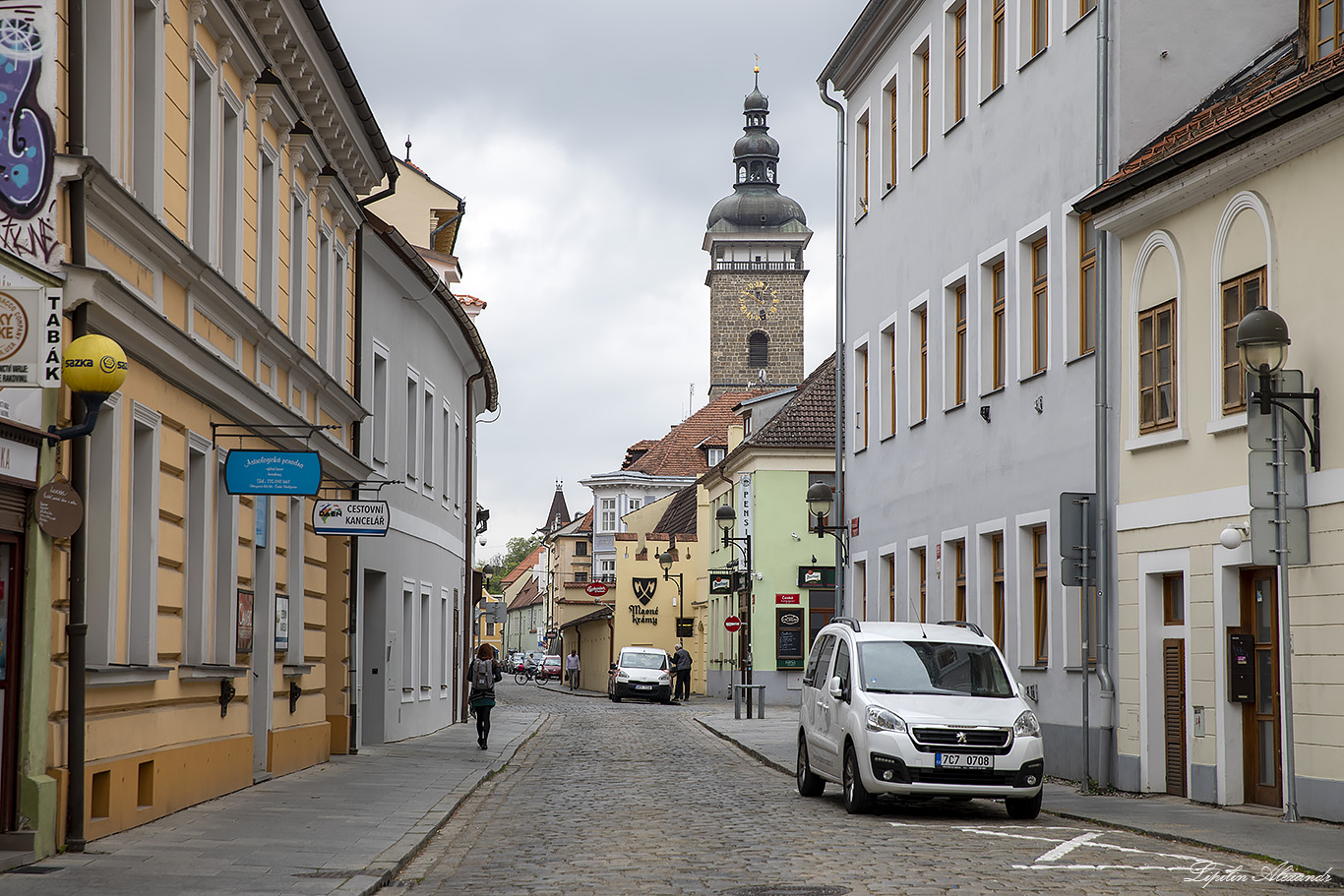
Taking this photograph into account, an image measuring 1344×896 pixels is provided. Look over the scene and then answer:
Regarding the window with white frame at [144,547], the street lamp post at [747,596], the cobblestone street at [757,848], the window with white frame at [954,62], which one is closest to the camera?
the cobblestone street at [757,848]

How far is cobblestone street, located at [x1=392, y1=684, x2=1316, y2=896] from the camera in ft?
37.1

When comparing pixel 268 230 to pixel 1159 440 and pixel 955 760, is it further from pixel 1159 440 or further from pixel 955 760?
pixel 1159 440

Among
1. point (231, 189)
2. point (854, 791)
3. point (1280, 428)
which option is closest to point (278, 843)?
point (854, 791)

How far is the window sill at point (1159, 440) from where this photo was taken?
18203 millimetres

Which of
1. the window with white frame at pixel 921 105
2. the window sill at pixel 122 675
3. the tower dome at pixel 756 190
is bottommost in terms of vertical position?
the window sill at pixel 122 675

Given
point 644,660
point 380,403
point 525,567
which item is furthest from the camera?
point 525,567

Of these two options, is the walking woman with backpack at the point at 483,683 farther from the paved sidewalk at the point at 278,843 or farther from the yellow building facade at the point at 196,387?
the paved sidewalk at the point at 278,843

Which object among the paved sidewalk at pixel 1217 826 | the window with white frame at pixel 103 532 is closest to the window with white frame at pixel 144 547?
the window with white frame at pixel 103 532

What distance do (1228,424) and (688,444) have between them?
89.9 m

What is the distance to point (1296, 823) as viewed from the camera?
15203mm

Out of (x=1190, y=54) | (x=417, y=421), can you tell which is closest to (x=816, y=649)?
(x=1190, y=54)

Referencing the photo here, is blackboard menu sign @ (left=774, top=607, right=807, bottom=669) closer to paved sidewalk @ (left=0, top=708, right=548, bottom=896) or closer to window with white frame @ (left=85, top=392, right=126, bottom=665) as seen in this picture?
paved sidewalk @ (left=0, top=708, right=548, bottom=896)

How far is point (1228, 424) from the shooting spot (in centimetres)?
1720

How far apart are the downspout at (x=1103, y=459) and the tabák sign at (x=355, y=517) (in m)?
8.26
